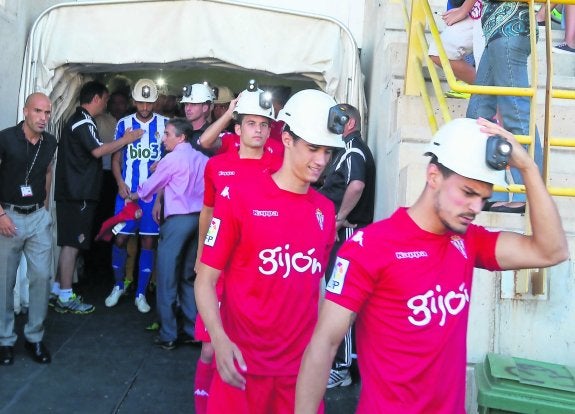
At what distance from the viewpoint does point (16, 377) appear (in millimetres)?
5652

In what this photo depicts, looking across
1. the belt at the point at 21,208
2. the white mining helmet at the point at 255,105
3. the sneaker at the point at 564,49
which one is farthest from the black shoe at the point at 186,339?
the sneaker at the point at 564,49

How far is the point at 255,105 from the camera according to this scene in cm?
496

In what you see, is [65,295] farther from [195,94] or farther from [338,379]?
[338,379]

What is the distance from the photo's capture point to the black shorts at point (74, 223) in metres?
7.33

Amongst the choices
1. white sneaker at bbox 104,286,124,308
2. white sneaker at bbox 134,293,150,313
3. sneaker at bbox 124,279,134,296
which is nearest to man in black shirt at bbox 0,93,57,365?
white sneaker at bbox 134,293,150,313

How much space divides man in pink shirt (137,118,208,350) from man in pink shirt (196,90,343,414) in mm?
3135

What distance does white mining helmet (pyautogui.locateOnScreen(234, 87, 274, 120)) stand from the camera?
16.1ft

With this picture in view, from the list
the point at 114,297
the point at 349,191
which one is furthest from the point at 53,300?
the point at 349,191

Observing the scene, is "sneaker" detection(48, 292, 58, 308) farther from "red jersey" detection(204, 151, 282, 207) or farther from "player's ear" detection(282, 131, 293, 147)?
"player's ear" detection(282, 131, 293, 147)

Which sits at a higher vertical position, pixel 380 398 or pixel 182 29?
pixel 182 29

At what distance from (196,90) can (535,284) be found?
12.0ft

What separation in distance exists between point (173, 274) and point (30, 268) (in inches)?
47.9

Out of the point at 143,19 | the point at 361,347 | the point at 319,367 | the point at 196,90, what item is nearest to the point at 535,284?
the point at 361,347

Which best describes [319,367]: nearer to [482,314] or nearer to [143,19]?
[482,314]
